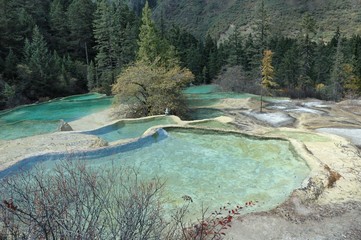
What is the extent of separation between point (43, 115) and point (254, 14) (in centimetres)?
6414

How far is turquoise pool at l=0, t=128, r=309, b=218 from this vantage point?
9.67 metres

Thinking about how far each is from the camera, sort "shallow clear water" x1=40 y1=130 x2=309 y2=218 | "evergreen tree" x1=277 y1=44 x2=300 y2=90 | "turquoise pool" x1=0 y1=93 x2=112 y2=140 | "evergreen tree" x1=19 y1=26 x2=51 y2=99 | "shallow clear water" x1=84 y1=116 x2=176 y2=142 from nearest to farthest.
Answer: "shallow clear water" x1=40 y1=130 x2=309 y2=218 → "shallow clear water" x1=84 y1=116 x2=176 y2=142 → "turquoise pool" x1=0 y1=93 x2=112 y2=140 → "evergreen tree" x1=19 y1=26 x2=51 y2=99 → "evergreen tree" x1=277 y1=44 x2=300 y2=90

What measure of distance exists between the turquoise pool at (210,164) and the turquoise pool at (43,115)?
24.4ft

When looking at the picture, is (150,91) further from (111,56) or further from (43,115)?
(111,56)

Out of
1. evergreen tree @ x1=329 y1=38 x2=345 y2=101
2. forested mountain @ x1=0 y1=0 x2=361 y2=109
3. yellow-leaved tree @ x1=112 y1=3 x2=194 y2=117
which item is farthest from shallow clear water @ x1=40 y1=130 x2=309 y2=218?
evergreen tree @ x1=329 y1=38 x2=345 y2=101

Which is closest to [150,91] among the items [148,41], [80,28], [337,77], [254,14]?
[148,41]

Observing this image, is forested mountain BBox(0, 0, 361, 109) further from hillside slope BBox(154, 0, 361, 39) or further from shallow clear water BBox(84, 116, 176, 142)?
hillside slope BBox(154, 0, 361, 39)

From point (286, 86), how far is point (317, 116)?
21.7 metres

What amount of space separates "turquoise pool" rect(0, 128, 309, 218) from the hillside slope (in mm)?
57760

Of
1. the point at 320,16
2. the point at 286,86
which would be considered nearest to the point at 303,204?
the point at 286,86

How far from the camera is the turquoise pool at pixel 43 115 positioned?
18.5 metres

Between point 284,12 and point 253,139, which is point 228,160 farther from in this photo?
point 284,12

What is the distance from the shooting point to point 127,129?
684 inches

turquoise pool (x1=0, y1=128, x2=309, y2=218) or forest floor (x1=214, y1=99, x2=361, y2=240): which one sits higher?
turquoise pool (x1=0, y1=128, x2=309, y2=218)
